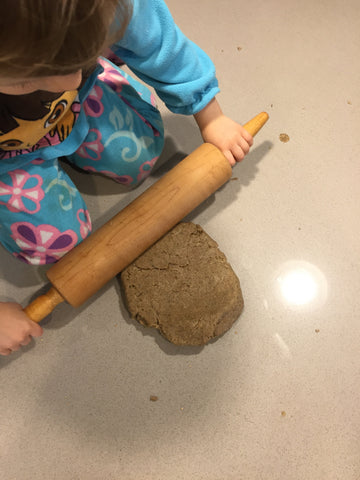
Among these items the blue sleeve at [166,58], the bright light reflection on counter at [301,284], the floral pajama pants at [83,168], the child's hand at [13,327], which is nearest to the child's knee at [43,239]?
the floral pajama pants at [83,168]

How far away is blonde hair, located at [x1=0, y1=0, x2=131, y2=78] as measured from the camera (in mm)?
279

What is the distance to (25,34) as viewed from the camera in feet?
0.95

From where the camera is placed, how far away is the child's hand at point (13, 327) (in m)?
0.63

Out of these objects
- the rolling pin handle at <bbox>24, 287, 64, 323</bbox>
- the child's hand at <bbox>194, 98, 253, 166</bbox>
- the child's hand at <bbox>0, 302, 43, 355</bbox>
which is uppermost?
the child's hand at <bbox>194, 98, 253, 166</bbox>

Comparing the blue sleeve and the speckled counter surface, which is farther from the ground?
the blue sleeve

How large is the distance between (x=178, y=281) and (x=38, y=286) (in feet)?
0.93

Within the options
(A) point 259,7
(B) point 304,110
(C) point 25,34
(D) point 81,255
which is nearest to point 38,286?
(D) point 81,255

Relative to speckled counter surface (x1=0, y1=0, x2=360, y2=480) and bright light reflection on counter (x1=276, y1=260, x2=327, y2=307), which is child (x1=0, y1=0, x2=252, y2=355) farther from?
bright light reflection on counter (x1=276, y1=260, x2=327, y2=307)

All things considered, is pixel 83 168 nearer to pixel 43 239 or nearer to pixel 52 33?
pixel 43 239

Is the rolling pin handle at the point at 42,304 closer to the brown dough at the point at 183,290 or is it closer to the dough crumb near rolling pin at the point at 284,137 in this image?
A: the brown dough at the point at 183,290

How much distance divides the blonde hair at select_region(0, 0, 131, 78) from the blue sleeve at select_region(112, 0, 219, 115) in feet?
0.54

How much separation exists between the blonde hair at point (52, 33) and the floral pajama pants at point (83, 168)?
0.31 meters

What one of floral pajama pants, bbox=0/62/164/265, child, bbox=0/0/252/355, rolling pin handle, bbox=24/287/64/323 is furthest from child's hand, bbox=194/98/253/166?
rolling pin handle, bbox=24/287/64/323

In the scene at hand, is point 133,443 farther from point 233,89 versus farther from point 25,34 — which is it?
point 233,89
